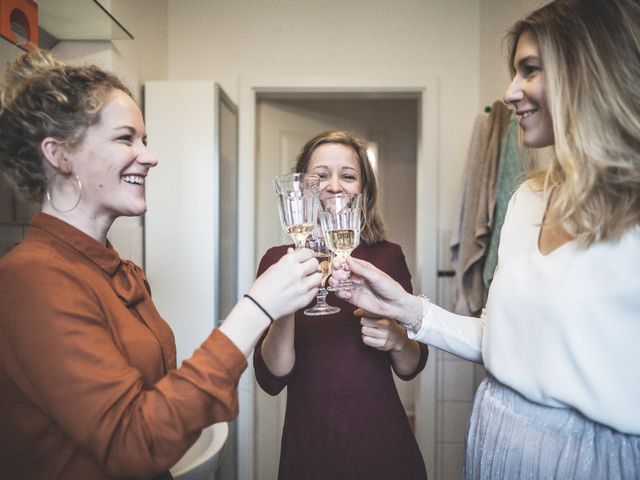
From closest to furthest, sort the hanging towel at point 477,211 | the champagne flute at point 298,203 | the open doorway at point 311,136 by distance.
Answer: the champagne flute at point 298,203
the hanging towel at point 477,211
the open doorway at point 311,136

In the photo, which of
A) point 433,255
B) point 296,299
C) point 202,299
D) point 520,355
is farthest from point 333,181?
point 433,255

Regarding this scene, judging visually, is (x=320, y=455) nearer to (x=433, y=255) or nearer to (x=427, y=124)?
(x=433, y=255)

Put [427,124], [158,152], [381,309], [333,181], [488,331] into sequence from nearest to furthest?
[488,331] < [381,309] < [333,181] < [158,152] < [427,124]

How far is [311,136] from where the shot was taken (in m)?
2.94

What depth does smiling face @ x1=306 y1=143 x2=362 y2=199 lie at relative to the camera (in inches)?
51.8

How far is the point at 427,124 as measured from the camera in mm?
2549

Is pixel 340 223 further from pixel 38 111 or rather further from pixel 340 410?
pixel 38 111

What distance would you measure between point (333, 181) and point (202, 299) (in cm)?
109

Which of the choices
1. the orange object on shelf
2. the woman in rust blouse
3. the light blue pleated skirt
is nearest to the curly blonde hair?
the woman in rust blouse

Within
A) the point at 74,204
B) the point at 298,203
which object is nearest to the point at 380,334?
the point at 298,203

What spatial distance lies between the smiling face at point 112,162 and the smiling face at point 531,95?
75cm

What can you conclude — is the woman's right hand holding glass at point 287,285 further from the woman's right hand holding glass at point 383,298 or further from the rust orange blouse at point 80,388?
the woman's right hand holding glass at point 383,298

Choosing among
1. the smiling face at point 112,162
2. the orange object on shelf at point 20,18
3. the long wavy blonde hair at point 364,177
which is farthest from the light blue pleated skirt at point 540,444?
the orange object on shelf at point 20,18

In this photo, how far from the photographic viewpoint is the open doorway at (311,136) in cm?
264
